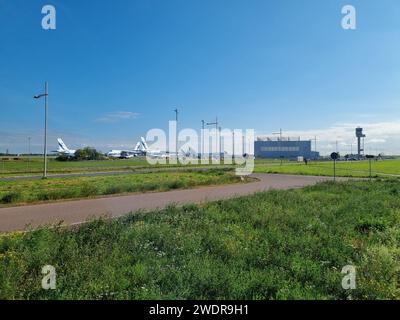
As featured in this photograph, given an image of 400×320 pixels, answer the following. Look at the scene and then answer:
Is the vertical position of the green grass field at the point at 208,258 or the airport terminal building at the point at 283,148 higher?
the airport terminal building at the point at 283,148

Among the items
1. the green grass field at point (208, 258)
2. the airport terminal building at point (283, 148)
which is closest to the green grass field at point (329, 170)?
the green grass field at point (208, 258)

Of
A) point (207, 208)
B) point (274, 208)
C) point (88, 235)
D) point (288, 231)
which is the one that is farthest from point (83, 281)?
point (274, 208)

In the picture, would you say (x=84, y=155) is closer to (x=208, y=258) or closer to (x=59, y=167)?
(x=59, y=167)

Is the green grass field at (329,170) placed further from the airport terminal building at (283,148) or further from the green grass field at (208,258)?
the airport terminal building at (283,148)

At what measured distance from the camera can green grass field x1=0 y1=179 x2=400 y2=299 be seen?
4.43 meters

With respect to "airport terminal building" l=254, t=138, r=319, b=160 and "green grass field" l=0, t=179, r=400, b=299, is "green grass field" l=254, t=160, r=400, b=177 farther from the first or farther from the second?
"airport terminal building" l=254, t=138, r=319, b=160

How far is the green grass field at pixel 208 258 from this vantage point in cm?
443

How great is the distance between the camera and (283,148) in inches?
5605

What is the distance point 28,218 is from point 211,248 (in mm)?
7219

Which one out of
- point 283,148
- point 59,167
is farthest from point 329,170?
point 283,148

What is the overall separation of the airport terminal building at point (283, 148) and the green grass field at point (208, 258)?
133177mm

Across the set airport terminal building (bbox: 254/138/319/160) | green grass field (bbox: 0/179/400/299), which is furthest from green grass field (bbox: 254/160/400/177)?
airport terminal building (bbox: 254/138/319/160)

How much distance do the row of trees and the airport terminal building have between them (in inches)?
A: 2902

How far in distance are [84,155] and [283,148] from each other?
90.7 m
